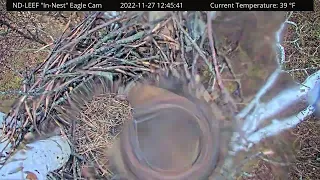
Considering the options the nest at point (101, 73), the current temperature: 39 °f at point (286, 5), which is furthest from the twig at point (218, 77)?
the current temperature: 39 °f at point (286, 5)

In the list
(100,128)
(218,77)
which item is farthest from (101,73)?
(218,77)

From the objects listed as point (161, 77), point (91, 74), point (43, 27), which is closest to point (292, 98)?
point (161, 77)

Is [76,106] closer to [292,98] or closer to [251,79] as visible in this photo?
[251,79]

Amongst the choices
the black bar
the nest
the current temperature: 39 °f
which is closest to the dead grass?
the nest

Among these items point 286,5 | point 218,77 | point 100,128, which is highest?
point 286,5

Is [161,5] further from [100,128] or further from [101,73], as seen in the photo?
[100,128]

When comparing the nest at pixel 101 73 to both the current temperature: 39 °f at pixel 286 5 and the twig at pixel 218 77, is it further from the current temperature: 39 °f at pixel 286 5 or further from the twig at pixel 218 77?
the current temperature: 39 °f at pixel 286 5

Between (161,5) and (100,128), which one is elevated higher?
(161,5)

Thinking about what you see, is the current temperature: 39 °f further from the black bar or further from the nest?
the nest
